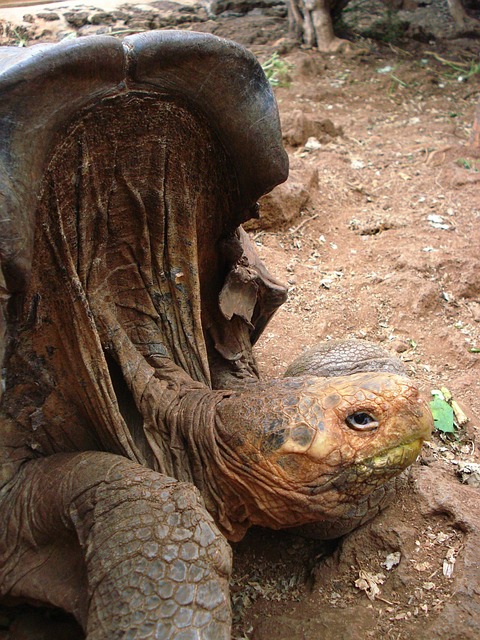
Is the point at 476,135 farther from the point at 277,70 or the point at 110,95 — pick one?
the point at 110,95

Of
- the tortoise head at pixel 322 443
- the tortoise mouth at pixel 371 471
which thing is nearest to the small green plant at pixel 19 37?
the tortoise head at pixel 322 443

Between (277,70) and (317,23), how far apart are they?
1.28m

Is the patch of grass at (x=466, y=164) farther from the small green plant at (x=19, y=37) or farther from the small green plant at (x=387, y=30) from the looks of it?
the small green plant at (x=19, y=37)

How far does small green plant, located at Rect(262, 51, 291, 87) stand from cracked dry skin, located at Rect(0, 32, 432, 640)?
4718 mm

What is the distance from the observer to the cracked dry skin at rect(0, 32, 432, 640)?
64.5 inches

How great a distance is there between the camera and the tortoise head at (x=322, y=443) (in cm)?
190

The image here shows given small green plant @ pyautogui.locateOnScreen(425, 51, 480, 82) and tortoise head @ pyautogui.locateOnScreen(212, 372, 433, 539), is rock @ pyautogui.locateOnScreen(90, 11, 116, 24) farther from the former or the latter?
tortoise head @ pyautogui.locateOnScreen(212, 372, 433, 539)

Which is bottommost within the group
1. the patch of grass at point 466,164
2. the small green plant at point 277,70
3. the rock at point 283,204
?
the patch of grass at point 466,164

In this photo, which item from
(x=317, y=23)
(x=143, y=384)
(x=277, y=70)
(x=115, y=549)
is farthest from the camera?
(x=317, y=23)

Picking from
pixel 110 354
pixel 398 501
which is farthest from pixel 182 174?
pixel 398 501

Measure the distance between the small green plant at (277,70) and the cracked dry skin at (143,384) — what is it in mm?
4718

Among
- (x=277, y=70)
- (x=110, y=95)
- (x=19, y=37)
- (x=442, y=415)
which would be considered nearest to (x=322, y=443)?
(x=110, y=95)

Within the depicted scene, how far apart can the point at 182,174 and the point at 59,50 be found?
2.02 feet

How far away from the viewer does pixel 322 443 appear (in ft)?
6.19
